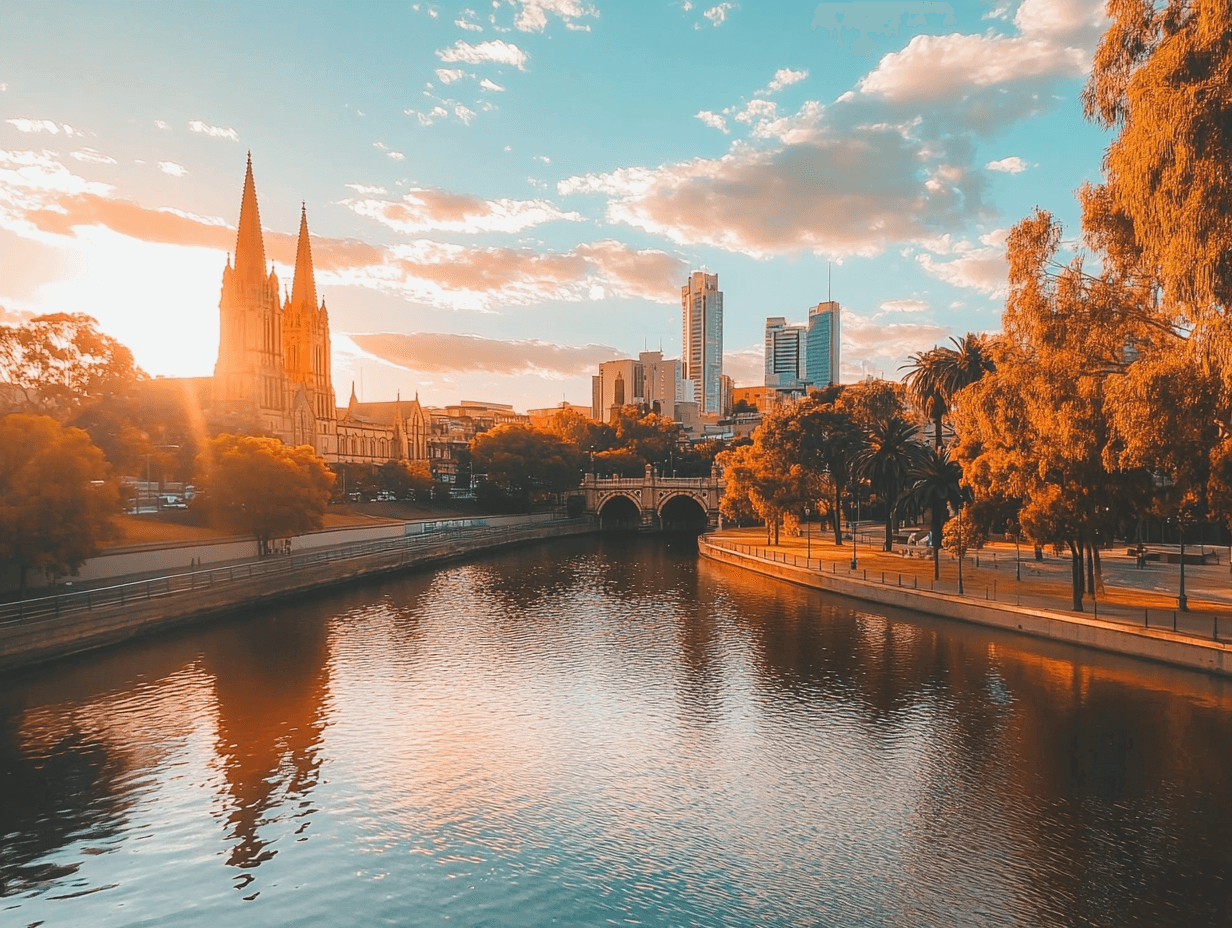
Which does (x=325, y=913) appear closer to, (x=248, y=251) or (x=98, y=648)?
(x=98, y=648)

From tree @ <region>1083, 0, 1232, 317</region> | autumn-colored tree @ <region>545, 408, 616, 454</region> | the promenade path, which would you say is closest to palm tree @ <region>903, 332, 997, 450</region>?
the promenade path

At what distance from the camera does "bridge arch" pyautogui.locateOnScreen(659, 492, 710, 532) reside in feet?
468

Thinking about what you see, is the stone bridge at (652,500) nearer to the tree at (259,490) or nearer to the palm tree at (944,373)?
the palm tree at (944,373)

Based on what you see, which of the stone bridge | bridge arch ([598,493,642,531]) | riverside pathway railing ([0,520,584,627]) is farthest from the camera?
bridge arch ([598,493,642,531])

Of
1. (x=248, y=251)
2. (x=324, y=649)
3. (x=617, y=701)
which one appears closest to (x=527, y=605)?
(x=324, y=649)

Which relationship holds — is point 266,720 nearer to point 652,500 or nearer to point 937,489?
point 937,489

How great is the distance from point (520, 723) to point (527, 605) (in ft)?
94.1

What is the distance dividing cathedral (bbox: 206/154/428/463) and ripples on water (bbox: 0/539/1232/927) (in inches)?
4221

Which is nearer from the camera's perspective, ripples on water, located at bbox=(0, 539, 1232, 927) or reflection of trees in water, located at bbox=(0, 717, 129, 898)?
ripples on water, located at bbox=(0, 539, 1232, 927)

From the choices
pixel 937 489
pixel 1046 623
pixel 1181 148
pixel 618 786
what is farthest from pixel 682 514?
pixel 1181 148

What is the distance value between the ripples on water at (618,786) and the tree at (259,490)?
2209 cm

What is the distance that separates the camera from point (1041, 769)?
2533 centimetres

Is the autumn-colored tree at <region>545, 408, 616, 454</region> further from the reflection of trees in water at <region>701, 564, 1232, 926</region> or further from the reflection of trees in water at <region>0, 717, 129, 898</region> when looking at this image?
the reflection of trees in water at <region>0, 717, 129, 898</region>

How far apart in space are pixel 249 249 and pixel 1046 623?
149 meters
